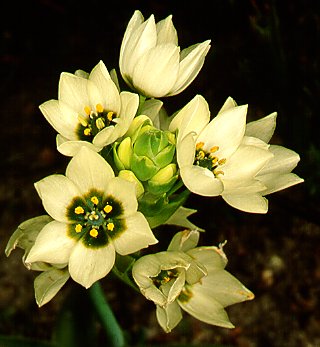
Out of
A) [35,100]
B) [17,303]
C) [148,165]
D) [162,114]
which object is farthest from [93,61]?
[148,165]

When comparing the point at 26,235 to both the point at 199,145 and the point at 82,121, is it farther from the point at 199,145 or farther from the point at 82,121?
the point at 199,145

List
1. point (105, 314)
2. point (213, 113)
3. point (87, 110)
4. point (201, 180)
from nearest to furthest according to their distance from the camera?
point (201, 180) → point (87, 110) → point (105, 314) → point (213, 113)

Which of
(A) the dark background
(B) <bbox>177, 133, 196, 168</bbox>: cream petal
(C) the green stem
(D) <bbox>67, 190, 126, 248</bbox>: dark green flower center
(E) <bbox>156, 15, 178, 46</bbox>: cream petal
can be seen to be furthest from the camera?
(A) the dark background

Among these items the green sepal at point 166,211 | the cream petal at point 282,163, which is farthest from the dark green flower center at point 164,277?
the cream petal at point 282,163

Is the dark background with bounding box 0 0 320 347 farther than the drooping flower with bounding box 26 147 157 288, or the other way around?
the dark background with bounding box 0 0 320 347

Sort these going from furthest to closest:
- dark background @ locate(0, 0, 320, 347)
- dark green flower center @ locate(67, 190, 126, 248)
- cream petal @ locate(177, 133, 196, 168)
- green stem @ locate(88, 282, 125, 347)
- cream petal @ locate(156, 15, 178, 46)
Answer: dark background @ locate(0, 0, 320, 347) → green stem @ locate(88, 282, 125, 347) → cream petal @ locate(156, 15, 178, 46) → dark green flower center @ locate(67, 190, 126, 248) → cream petal @ locate(177, 133, 196, 168)

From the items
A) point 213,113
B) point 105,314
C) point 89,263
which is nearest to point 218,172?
point 89,263

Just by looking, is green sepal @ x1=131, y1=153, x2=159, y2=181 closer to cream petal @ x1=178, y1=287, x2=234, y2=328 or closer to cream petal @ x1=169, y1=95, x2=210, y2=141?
cream petal @ x1=169, y1=95, x2=210, y2=141

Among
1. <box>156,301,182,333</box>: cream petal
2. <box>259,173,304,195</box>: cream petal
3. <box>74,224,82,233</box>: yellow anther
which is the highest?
<box>74,224,82,233</box>: yellow anther

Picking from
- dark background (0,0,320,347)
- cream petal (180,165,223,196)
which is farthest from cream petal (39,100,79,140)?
dark background (0,0,320,347)
